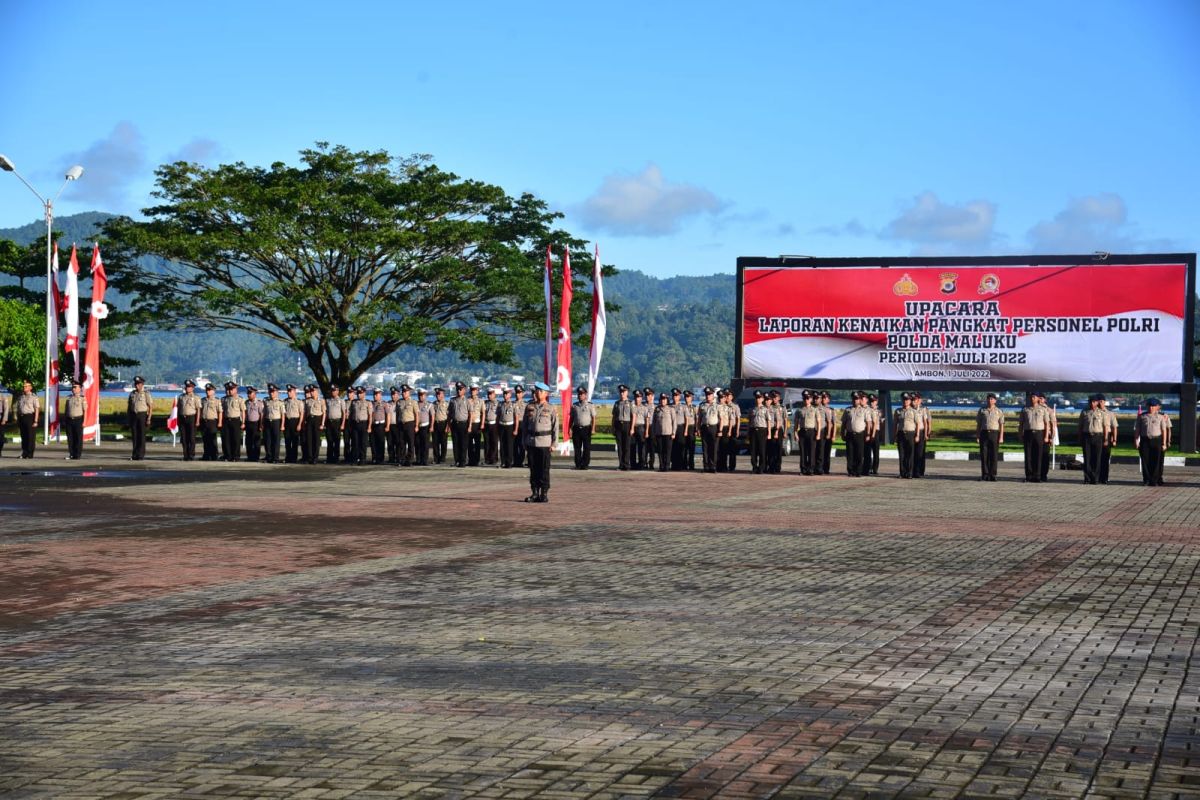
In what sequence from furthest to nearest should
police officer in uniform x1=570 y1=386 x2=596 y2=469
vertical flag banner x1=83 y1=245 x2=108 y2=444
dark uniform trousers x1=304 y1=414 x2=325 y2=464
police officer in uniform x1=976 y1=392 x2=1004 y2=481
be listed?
vertical flag banner x1=83 y1=245 x2=108 y2=444, dark uniform trousers x1=304 y1=414 x2=325 y2=464, police officer in uniform x1=570 y1=386 x2=596 y2=469, police officer in uniform x1=976 y1=392 x2=1004 y2=481

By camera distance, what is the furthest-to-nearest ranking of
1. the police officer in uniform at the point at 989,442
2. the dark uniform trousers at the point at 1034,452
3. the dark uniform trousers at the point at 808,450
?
1. the dark uniform trousers at the point at 808,450
2. the police officer in uniform at the point at 989,442
3. the dark uniform trousers at the point at 1034,452

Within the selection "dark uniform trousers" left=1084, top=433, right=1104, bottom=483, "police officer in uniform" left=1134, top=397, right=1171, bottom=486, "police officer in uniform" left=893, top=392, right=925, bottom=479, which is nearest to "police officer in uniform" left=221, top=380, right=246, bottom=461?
"police officer in uniform" left=893, top=392, right=925, bottom=479

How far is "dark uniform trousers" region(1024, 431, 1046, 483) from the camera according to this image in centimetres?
2734

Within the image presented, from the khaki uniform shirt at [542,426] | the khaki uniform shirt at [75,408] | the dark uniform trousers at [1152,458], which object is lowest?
the dark uniform trousers at [1152,458]

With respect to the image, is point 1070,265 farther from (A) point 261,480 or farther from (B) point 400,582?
(B) point 400,582

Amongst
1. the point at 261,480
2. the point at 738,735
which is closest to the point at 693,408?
the point at 261,480

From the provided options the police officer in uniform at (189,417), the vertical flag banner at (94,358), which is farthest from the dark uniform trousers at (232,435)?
the vertical flag banner at (94,358)

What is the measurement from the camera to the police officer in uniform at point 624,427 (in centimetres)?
2939

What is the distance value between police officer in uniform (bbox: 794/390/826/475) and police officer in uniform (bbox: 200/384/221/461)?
38.2 feet

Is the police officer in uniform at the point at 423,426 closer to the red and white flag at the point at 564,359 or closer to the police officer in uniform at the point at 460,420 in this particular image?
the police officer in uniform at the point at 460,420

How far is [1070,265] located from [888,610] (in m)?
26.0

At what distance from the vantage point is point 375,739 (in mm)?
6391

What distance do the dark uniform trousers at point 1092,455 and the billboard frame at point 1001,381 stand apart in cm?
760

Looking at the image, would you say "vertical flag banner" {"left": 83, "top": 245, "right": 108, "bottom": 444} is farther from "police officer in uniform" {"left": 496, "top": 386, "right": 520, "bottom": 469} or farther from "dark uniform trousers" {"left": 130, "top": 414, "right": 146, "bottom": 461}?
"police officer in uniform" {"left": 496, "top": 386, "right": 520, "bottom": 469}
